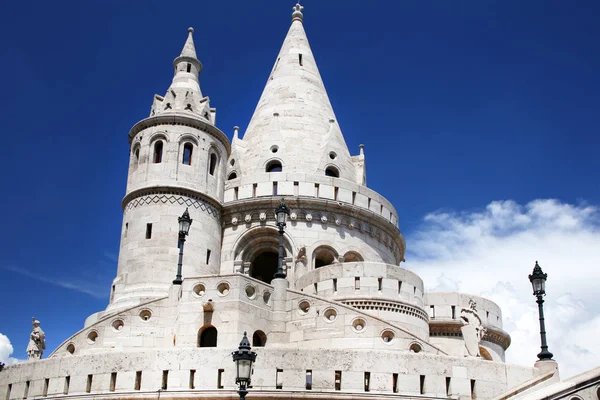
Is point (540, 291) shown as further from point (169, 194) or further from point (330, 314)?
point (169, 194)

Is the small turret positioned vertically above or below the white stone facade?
above

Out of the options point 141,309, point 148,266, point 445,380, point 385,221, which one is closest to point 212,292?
point 141,309

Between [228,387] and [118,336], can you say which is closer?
[228,387]

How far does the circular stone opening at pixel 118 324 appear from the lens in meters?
20.2

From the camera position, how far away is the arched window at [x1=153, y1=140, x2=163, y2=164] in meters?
24.7

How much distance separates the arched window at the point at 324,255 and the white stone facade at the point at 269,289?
6 cm

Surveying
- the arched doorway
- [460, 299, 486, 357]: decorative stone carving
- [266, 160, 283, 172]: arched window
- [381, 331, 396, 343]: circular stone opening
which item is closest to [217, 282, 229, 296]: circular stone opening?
[381, 331, 396, 343]: circular stone opening

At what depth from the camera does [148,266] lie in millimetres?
22953

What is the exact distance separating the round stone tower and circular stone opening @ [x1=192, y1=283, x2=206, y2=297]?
3.34m

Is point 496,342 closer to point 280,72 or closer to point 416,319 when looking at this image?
point 416,319

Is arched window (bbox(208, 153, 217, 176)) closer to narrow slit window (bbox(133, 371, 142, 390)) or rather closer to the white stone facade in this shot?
the white stone facade

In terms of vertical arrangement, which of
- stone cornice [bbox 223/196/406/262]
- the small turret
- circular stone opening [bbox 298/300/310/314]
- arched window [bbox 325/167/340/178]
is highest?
the small turret

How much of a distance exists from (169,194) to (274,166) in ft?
21.1

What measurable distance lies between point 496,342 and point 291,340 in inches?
487
